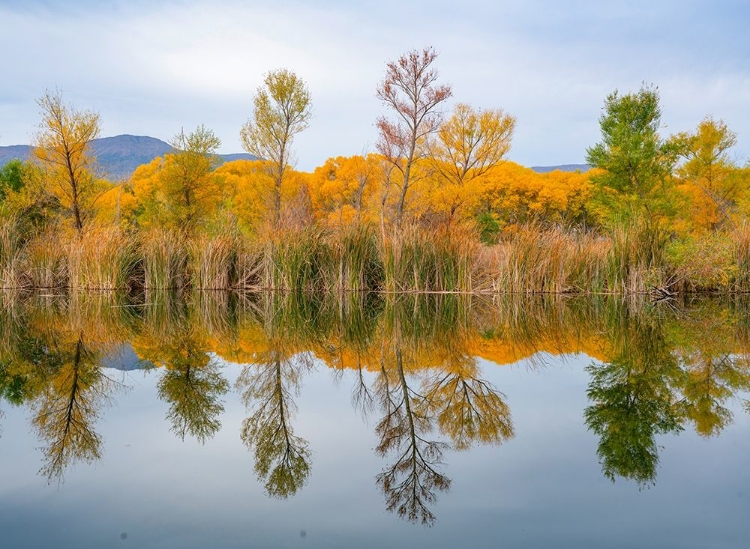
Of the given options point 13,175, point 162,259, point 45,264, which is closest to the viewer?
point 162,259

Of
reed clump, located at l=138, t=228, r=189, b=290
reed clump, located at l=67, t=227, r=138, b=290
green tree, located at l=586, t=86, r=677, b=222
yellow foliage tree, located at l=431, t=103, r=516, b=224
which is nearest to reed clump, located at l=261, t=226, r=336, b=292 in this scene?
reed clump, located at l=138, t=228, r=189, b=290

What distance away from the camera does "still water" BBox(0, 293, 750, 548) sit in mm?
2236

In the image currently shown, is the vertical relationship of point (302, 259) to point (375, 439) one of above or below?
above

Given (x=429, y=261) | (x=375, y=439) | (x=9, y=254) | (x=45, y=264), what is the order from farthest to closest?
(x=45, y=264), (x=9, y=254), (x=429, y=261), (x=375, y=439)

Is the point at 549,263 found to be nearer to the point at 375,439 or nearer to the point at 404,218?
the point at 404,218

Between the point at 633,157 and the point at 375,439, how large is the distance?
28191 millimetres

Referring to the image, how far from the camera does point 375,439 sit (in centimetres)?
330

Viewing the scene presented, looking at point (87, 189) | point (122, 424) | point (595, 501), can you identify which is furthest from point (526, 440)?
point (87, 189)

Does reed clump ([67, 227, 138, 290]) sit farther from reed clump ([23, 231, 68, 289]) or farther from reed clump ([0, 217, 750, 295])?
reed clump ([23, 231, 68, 289])

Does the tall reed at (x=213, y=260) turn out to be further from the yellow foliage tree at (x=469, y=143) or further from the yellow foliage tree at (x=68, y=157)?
the yellow foliage tree at (x=469, y=143)

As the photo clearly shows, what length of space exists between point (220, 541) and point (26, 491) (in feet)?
3.19

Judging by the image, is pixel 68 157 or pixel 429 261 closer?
pixel 429 261

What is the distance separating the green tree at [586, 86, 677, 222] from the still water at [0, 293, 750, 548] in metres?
24.0

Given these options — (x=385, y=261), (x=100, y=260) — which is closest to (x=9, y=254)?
(x=100, y=260)
